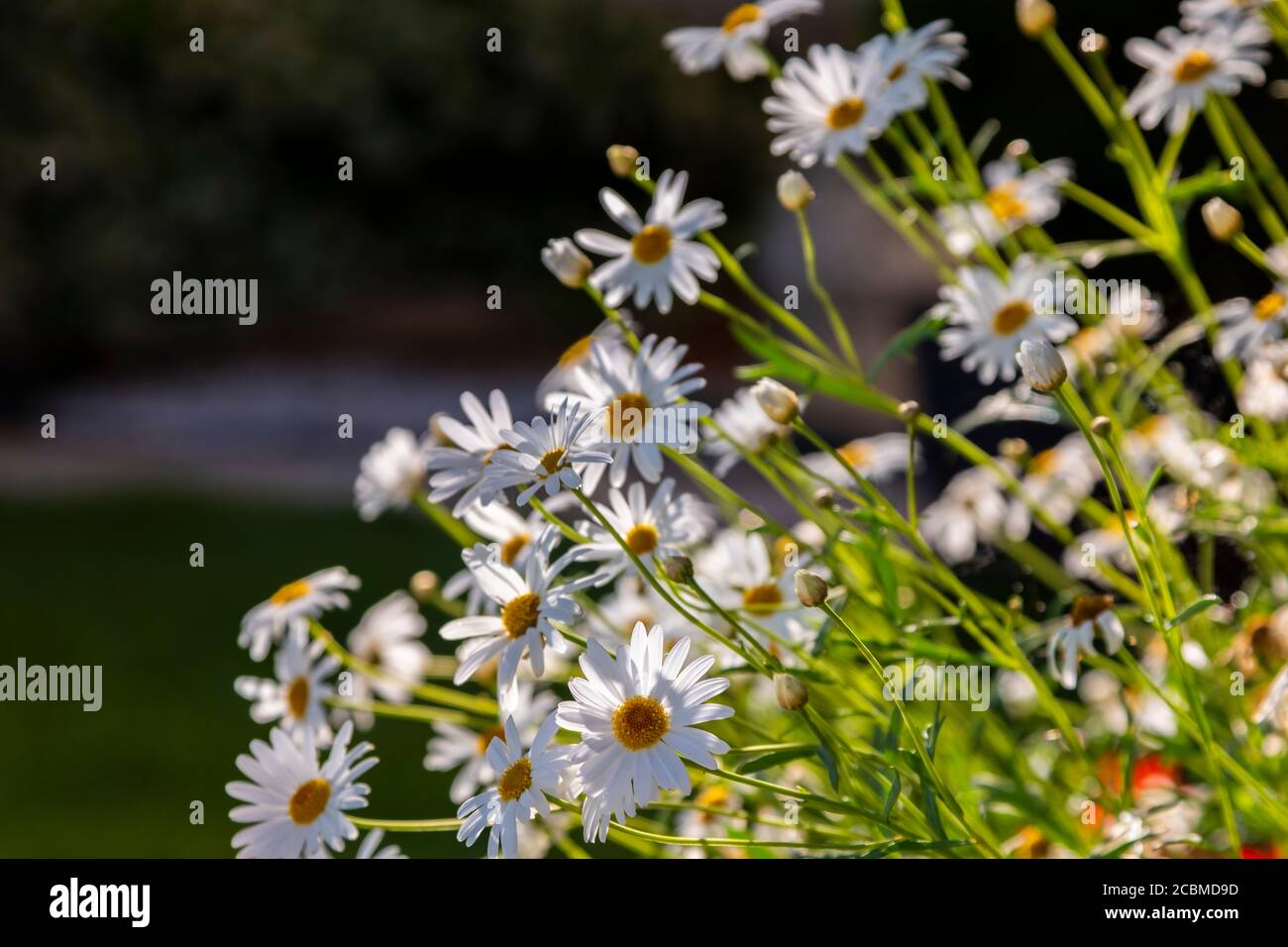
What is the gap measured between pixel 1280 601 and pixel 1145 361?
0.20 meters

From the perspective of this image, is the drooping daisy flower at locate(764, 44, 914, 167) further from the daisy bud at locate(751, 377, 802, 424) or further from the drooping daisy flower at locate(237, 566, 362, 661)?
the drooping daisy flower at locate(237, 566, 362, 661)

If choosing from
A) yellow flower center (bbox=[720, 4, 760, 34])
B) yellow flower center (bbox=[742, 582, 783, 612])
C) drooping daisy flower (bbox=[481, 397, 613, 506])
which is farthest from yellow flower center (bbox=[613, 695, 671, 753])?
yellow flower center (bbox=[720, 4, 760, 34])

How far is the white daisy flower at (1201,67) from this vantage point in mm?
940

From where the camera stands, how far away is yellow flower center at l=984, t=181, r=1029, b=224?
3.53 ft

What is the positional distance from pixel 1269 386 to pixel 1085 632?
0.23 meters

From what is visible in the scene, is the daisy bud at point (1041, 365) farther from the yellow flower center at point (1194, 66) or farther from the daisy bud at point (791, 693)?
the yellow flower center at point (1194, 66)

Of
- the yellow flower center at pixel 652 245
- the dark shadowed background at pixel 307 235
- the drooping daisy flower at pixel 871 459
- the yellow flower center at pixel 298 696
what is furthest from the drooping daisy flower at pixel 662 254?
the dark shadowed background at pixel 307 235

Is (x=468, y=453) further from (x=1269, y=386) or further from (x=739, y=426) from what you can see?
(x=1269, y=386)

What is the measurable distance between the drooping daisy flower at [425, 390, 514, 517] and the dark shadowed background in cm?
304

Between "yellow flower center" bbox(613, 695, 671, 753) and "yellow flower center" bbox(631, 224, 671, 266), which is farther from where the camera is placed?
"yellow flower center" bbox(631, 224, 671, 266)

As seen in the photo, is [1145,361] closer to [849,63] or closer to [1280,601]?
[1280,601]

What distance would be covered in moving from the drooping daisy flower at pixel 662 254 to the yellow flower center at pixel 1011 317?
193 mm

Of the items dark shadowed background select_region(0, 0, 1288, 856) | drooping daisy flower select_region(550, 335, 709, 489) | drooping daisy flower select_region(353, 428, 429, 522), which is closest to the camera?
drooping daisy flower select_region(550, 335, 709, 489)

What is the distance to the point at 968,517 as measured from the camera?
1222mm
